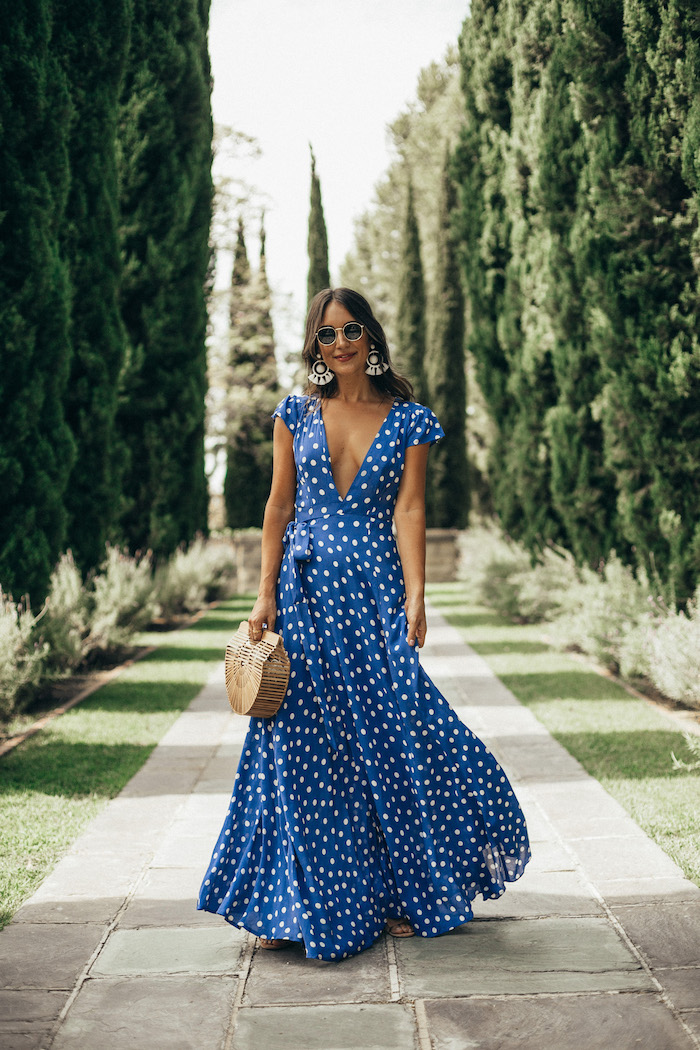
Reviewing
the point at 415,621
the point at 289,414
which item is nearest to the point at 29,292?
the point at 289,414

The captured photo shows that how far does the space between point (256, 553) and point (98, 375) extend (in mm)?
10579

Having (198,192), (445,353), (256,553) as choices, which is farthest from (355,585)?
(445,353)

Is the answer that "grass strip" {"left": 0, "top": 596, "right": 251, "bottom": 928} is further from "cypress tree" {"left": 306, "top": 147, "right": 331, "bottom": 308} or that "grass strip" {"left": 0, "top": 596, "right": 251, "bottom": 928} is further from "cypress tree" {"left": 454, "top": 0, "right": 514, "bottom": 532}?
"cypress tree" {"left": 306, "top": 147, "right": 331, "bottom": 308}

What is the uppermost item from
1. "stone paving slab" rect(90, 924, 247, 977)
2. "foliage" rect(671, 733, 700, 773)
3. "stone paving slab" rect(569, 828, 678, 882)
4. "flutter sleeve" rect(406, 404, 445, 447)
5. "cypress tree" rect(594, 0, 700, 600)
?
"cypress tree" rect(594, 0, 700, 600)

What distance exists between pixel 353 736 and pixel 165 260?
9.75 metres

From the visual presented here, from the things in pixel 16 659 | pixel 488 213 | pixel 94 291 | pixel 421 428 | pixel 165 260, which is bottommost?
pixel 16 659

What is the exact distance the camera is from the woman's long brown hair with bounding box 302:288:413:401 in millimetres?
3076

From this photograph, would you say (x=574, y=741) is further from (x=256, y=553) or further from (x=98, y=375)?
(x=256, y=553)

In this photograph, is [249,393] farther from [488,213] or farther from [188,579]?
[488,213]

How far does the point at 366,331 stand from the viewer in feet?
10.2

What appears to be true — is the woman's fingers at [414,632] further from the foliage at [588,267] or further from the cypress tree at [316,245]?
the cypress tree at [316,245]

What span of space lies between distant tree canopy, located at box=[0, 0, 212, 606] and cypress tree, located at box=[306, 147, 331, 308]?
10.5 meters

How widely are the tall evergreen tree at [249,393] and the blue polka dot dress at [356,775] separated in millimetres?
21846

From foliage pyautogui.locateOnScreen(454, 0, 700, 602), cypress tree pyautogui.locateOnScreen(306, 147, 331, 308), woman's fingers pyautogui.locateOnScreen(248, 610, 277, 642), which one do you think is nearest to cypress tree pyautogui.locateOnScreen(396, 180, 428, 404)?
cypress tree pyautogui.locateOnScreen(306, 147, 331, 308)
